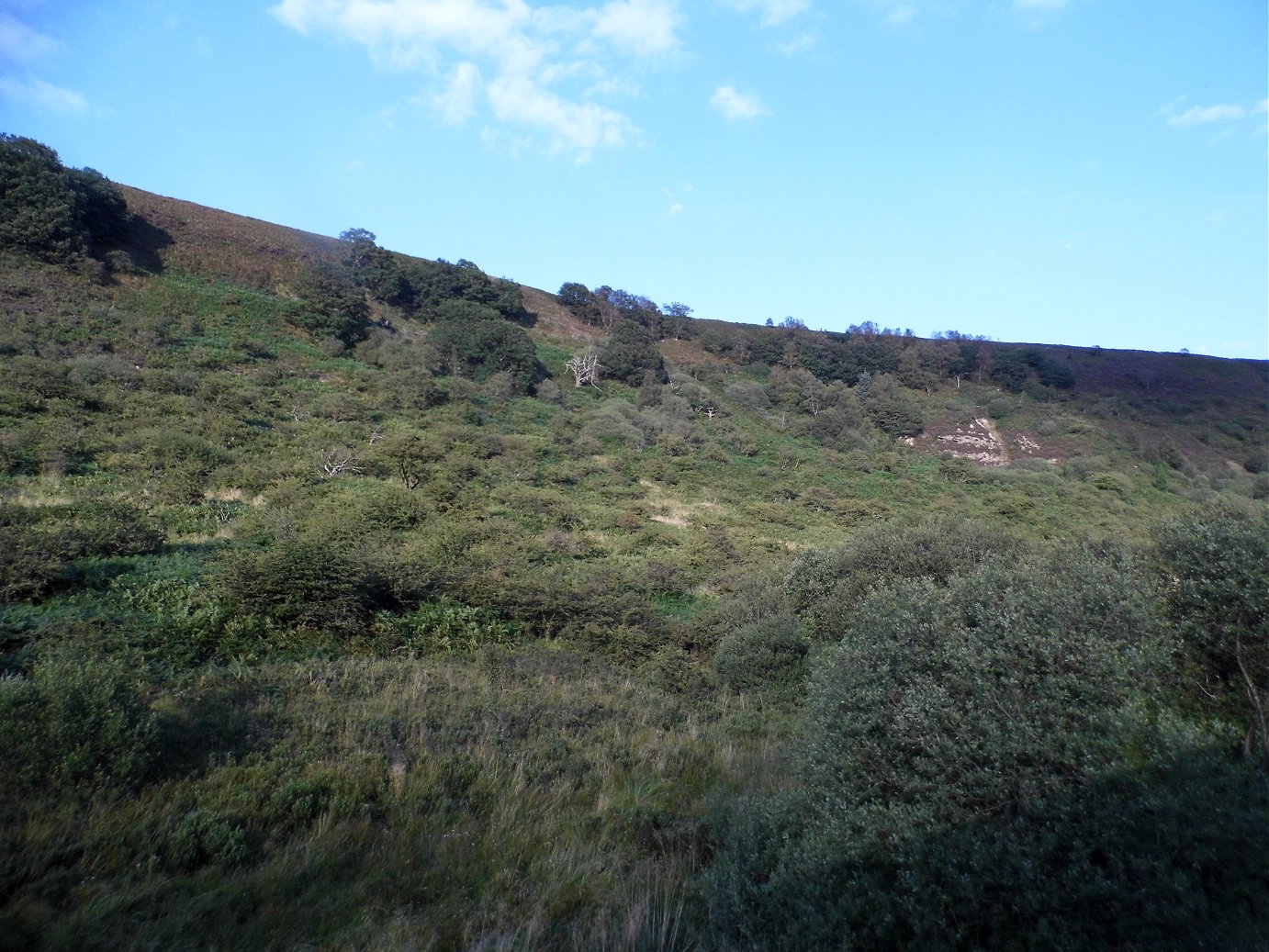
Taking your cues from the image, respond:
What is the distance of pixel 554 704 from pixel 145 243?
37.8m

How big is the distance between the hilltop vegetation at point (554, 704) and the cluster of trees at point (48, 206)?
21.7 ft

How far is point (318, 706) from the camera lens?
6691 millimetres

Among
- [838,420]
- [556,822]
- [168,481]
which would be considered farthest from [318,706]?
[838,420]

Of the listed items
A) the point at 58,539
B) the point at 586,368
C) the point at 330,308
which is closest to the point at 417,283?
the point at 330,308

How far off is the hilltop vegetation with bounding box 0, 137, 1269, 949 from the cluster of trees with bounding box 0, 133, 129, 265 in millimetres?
6600

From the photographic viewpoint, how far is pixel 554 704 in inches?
313

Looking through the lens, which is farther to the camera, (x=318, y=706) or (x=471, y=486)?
(x=471, y=486)

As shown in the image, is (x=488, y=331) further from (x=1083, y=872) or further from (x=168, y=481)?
(x=1083, y=872)

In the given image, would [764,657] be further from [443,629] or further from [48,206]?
[48,206]

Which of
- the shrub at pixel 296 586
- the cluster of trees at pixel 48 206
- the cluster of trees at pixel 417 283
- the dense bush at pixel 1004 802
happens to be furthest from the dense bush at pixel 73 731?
the cluster of trees at pixel 417 283

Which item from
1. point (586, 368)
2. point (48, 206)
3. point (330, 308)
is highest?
point (48, 206)

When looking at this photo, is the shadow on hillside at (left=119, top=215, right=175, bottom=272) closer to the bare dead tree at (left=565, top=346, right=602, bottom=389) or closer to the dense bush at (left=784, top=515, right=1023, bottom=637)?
the bare dead tree at (left=565, top=346, right=602, bottom=389)

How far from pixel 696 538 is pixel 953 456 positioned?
27.1 metres

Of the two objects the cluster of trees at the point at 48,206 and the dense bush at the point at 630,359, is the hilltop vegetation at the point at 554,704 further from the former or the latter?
Result: the dense bush at the point at 630,359
